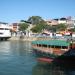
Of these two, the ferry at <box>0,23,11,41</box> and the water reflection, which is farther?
the ferry at <box>0,23,11,41</box>

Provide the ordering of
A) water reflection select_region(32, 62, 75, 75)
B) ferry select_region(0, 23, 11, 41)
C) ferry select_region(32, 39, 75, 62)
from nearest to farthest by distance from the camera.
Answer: water reflection select_region(32, 62, 75, 75), ferry select_region(32, 39, 75, 62), ferry select_region(0, 23, 11, 41)

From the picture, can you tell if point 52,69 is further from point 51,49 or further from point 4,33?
point 4,33

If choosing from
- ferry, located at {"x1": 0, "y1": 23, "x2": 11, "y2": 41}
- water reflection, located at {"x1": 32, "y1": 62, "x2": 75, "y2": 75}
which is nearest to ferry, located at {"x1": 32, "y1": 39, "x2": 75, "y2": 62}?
water reflection, located at {"x1": 32, "y1": 62, "x2": 75, "y2": 75}

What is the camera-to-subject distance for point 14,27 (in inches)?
5089

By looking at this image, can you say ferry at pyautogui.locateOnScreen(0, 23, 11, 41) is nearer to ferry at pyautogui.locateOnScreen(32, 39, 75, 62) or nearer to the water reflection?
ferry at pyautogui.locateOnScreen(32, 39, 75, 62)

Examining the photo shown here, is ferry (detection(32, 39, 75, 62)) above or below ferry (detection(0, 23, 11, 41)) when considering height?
below

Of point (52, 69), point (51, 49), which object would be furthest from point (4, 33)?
point (52, 69)

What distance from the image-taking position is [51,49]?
43.4 m

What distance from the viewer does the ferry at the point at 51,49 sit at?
4078cm

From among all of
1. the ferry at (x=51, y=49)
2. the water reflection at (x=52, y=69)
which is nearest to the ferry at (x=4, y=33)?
the ferry at (x=51, y=49)

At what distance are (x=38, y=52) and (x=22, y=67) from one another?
508 inches

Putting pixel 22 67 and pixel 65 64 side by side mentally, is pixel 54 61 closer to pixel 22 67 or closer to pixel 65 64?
pixel 65 64

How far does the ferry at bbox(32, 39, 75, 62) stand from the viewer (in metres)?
40.8

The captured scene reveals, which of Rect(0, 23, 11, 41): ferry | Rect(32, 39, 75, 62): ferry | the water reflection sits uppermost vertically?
Rect(0, 23, 11, 41): ferry
